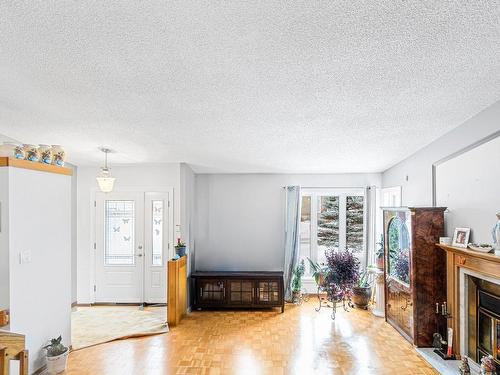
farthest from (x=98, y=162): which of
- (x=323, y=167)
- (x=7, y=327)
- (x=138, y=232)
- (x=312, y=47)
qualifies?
(x=312, y=47)

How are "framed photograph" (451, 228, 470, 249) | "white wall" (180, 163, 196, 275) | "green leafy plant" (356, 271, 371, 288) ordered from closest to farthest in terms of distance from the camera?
"framed photograph" (451, 228, 470, 249), "white wall" (180, 163, 196, 275), "green leafy plant" (356, 271, 371, 288)

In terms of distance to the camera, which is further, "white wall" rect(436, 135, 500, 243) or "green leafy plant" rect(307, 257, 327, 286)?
"green leafy plant" rect(307, 257, 327, 286)

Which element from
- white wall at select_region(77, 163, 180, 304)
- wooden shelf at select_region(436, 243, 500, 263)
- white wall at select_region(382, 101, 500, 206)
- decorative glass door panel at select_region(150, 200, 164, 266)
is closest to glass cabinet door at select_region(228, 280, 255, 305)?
decorative glass door panel at select_region(150, 200, 164, 266)

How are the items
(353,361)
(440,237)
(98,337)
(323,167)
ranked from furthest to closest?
(323,167), (98,337), (440,237), (353,361)

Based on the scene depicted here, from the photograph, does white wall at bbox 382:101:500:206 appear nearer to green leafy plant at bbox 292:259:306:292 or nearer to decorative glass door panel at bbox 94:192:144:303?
green leafy plant at bbox 292:259:306:292

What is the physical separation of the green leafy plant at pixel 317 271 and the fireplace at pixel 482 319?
93.2 inches

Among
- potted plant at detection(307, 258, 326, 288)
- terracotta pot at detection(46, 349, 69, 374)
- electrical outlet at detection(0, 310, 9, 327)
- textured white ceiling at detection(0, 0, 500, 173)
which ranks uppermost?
textured white ceiling at detection(0, 0, 500, 173)

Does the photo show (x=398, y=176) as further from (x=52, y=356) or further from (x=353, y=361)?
(x=52, y=356)

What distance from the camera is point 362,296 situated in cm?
594

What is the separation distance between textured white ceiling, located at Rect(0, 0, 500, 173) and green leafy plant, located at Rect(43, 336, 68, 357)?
92.5 inches

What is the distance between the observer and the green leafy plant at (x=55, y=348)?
11.4 ft

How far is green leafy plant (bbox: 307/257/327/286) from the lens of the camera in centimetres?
592

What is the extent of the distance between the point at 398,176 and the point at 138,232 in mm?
4597

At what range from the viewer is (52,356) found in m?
3.46
